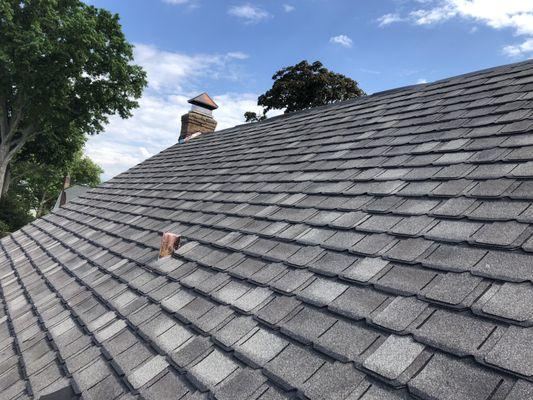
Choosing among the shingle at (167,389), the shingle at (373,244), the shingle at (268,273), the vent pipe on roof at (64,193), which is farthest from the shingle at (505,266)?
the vent pipe on roof at (64,193)

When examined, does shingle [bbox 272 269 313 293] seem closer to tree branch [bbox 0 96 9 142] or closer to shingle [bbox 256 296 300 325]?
shingle [bbox 256 296 300 325]

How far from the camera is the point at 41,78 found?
762 inches

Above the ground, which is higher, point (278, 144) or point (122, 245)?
point (278, 144)

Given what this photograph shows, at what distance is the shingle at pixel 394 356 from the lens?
150 cm

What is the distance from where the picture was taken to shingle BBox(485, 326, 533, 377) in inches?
50.3

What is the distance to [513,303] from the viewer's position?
5.09ft

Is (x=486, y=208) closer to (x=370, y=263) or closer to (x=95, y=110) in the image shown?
(x=370, y=263)

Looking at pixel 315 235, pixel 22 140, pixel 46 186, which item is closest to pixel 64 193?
pixel 46 186

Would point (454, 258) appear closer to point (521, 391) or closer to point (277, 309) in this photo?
point (521, 391)

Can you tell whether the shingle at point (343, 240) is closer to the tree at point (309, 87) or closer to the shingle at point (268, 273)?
the shingle at point (268, 273)

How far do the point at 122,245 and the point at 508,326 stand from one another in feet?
13.9

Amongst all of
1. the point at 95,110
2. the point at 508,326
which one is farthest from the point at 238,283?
the point at 95,110

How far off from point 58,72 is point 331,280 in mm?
22092

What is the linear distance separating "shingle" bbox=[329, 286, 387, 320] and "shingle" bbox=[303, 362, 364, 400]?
1.07 feet
